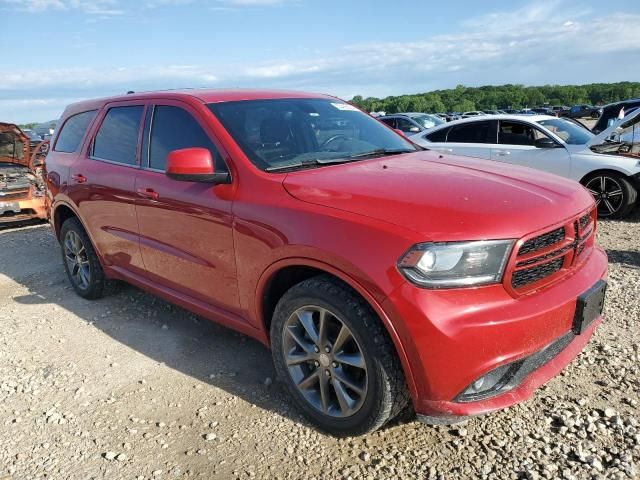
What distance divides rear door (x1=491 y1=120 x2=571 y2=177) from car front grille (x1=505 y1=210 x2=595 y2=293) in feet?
17.6

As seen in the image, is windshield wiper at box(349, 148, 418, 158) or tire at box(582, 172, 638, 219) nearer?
windshield wiper at box(349, 148, 418, 158)

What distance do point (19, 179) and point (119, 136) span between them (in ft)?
18.8

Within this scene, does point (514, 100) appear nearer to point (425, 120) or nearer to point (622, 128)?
point (425, 120)

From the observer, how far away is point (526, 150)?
807 cm

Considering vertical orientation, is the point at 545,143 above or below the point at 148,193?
below

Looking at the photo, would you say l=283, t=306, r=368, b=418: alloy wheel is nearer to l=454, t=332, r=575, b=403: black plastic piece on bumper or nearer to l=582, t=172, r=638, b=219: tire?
l=454, t=332, r=575, b=403: black plastic piece on bumper

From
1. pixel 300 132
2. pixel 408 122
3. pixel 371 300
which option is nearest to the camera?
pixel 371 300

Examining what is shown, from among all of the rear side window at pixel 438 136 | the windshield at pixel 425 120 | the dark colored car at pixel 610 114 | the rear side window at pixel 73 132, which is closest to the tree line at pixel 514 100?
the windshield at pixel 425 120

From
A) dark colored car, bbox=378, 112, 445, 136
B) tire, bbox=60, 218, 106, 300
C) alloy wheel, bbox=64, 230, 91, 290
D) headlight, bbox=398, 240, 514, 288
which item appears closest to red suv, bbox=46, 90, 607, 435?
headlight, bbox=398, 240, 514, 288

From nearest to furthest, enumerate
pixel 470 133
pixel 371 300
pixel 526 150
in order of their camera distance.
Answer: pixel 371 300 → pixel 526 150 → pixel 470 133

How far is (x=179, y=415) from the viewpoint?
310 cm

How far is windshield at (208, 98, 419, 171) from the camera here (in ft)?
10.7

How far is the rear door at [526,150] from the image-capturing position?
7.78 metres

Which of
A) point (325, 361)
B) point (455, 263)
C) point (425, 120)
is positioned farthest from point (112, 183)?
point (425, 120)
